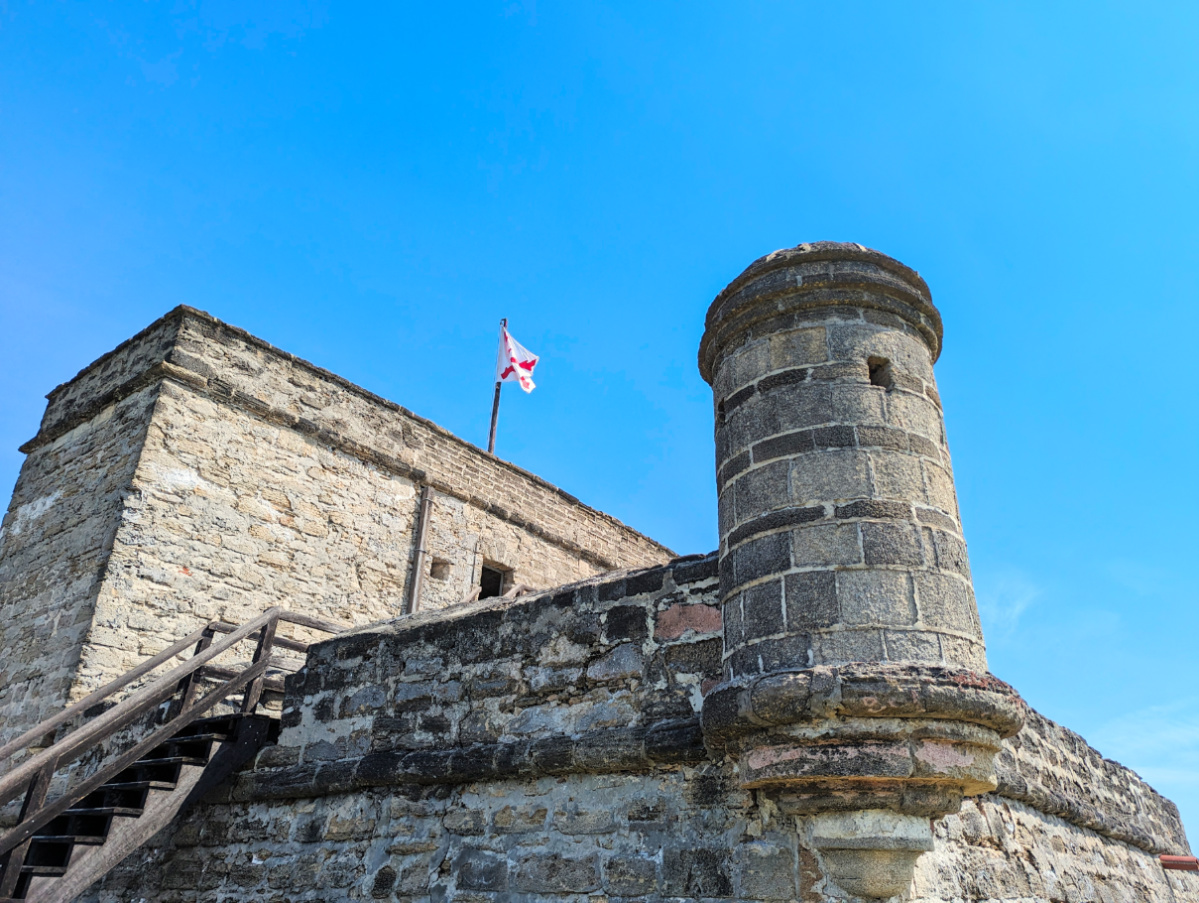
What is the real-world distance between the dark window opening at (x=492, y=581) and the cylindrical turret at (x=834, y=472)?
7857mm

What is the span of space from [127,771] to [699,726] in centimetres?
442

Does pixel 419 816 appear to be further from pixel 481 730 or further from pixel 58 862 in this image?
pixel 58 862

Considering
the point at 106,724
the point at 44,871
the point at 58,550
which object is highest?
the point at 58,550

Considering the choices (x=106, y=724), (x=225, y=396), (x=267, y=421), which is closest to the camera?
(x=106, y=724)

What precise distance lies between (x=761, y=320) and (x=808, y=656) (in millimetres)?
1729

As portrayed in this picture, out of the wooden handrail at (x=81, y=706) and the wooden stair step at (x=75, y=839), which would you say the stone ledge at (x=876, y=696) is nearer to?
the wooden stair step at (x=75, y=839)

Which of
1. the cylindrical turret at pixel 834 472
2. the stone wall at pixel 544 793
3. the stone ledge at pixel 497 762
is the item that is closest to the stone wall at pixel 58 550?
the stone wall at pixel 544 793

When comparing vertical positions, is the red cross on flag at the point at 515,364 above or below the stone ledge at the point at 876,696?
above

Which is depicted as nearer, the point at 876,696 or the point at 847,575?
the point at 876,696

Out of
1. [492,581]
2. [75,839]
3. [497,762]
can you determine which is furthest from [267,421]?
[497,762]

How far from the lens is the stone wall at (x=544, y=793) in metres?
3.84

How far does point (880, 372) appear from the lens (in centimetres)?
412

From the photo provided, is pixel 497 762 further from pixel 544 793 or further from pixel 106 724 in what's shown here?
pixel 106 724

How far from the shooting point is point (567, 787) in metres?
4.31
